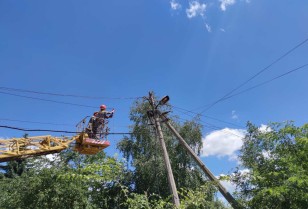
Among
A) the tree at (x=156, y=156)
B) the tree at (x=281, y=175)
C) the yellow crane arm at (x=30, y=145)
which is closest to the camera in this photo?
the tree at (x=281, y=175)

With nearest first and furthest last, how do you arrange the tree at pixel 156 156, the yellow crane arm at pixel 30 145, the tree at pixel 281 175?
the tree at pixel 281 175 < the yellow crane arm at pixel 30 145 < the tree at pixel 156 156

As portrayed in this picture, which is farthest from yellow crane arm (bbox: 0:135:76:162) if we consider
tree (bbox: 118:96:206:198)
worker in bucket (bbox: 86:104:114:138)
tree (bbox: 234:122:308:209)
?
tree (bbox: 118:96:206:198)

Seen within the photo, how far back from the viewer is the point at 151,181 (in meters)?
24.6

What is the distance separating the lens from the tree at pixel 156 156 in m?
24.5

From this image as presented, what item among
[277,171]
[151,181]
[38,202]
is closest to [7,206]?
[38,202]

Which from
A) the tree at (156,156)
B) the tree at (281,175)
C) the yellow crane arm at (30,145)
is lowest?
the tree at (281,175)

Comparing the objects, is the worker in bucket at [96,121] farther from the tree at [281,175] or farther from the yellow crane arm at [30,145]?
the tree at [281,175]

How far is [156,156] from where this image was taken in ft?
83.1


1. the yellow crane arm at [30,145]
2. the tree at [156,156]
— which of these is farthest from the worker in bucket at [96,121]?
the tree at [156,156]

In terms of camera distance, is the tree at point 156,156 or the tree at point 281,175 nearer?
the tree at point 281,175

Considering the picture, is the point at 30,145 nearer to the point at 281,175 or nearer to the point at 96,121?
the point at 96,121

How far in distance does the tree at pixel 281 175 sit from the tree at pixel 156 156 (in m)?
12.4

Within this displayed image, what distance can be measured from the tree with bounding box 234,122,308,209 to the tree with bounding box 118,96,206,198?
1240 cm

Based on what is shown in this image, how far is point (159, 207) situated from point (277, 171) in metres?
4.85
